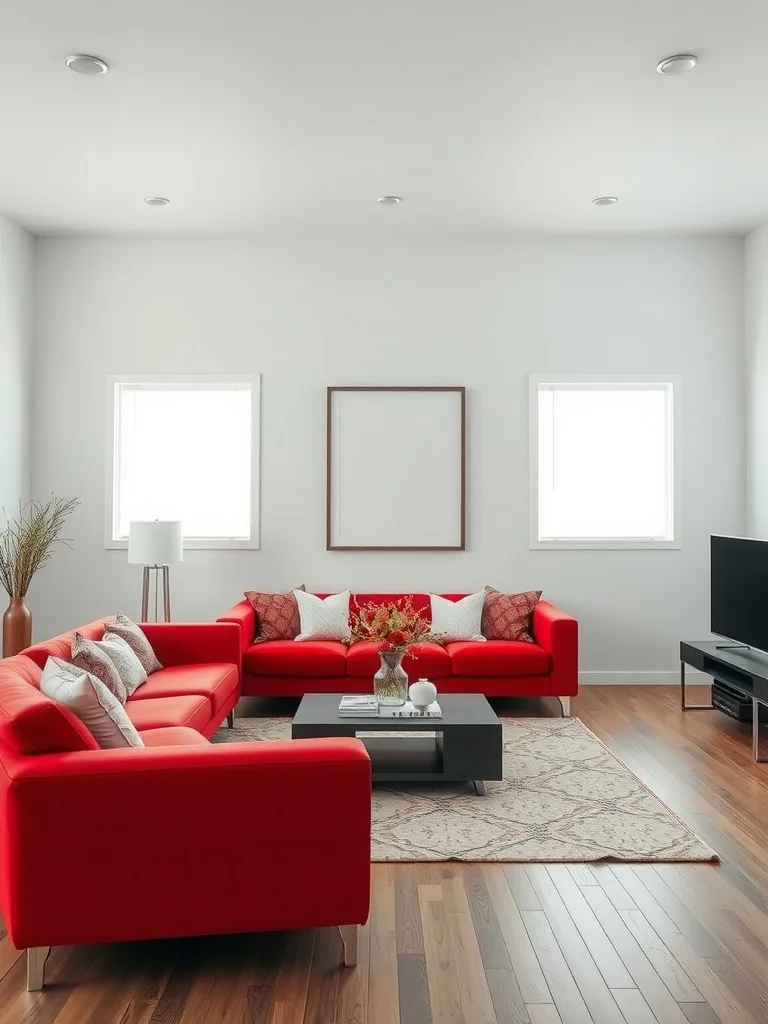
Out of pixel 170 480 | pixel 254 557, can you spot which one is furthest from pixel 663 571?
pixel 170 480

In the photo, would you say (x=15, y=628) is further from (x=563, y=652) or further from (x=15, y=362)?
(x=563, y=652)

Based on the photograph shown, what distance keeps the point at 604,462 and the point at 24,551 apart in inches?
170

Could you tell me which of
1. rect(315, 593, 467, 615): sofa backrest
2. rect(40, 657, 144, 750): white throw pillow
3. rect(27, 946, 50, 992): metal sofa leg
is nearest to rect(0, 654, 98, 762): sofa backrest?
rect(40, 657, 144, 750): white throw pillow

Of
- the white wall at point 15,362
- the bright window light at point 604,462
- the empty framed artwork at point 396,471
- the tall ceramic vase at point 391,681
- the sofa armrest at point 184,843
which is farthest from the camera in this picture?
the bright window light at point 604,462

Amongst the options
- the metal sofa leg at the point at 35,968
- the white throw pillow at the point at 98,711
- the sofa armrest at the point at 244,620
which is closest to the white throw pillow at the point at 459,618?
the sofa armrest at the point at 244,620

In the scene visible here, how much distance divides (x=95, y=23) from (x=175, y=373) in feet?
10.7

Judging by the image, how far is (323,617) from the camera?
20.2 feet

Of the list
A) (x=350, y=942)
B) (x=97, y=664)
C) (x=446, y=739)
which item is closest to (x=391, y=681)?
(x=446, y=739)

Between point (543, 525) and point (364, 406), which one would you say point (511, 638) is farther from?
point (364, 406)

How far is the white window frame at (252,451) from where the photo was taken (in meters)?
6.76

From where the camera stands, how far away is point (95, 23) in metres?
3.70

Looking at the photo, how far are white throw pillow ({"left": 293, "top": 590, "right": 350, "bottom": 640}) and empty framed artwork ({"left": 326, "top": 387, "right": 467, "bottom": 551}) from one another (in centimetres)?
64

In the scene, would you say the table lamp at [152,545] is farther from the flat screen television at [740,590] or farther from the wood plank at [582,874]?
the flat screen television at [740,590]

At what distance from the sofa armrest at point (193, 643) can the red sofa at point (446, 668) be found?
0.92ft
